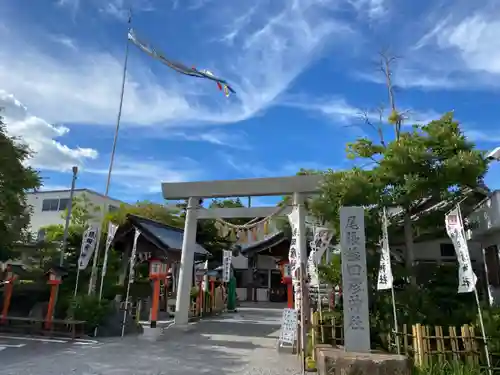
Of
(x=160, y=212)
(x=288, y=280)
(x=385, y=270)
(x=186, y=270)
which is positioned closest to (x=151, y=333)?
(x=186, y=270)

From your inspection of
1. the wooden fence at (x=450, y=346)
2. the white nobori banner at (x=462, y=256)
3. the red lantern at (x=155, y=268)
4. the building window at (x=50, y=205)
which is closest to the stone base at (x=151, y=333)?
the red lantern at (x=155, y=268)

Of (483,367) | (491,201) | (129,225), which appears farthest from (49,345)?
(491,201)

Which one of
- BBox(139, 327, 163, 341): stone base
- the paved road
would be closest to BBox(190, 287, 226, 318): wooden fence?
BBox(139, 327, 163, 341): stone base

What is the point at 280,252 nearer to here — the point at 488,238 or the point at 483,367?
the point at 488,238

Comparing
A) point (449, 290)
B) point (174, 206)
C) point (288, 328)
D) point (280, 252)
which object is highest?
point (174, 206)

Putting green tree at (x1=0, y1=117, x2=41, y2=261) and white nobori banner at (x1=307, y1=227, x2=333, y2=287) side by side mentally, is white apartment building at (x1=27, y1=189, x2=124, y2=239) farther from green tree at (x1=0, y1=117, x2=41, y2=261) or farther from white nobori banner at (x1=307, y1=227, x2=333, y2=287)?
white nobori banner at (x1=307, y1=227, x2=333, y2=287)

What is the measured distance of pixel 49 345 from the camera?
1175 cm

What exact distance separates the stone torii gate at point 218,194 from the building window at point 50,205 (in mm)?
25444

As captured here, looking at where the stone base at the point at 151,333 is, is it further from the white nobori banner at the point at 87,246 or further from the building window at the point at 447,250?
the building window at the point at 447,250

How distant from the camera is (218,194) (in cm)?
1628

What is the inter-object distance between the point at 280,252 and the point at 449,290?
9.46 m

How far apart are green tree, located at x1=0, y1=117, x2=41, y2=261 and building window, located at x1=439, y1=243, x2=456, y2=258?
16.7m

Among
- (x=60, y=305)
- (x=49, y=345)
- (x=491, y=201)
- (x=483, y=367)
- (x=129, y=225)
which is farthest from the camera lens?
(x=129, y=225)

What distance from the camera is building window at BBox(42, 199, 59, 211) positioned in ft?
123
